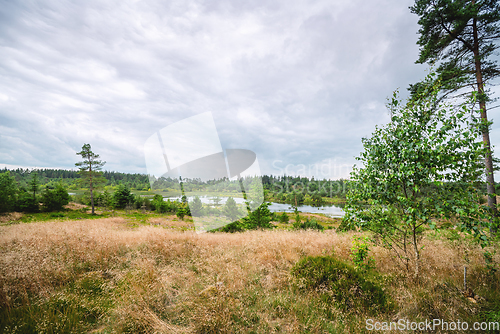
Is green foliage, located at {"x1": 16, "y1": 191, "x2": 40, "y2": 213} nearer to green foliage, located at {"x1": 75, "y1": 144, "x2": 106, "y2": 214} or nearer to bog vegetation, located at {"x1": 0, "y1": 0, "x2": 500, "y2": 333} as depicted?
green foliage, located at {"x1": 75, "y1": 144, "x2": 106, "y2": 214}

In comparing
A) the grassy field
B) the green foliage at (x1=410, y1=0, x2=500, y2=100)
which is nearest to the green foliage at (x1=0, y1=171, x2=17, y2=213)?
the grassy field

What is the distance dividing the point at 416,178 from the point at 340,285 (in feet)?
10.6

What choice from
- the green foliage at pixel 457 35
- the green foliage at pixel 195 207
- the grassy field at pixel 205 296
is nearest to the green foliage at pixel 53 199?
the grassy field at pixel 205 296

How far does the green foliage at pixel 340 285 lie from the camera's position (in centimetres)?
368

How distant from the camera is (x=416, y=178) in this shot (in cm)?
456

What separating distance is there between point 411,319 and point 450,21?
46.4ft

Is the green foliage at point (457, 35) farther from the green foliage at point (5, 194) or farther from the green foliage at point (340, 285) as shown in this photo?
the green foliage at point (5, 194)

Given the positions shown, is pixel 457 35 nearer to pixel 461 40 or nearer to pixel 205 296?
pixel 461 40

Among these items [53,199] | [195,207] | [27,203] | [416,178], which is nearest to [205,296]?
[195,207]

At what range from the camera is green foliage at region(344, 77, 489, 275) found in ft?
13.5

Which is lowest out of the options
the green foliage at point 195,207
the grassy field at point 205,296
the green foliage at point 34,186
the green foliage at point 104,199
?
the green foliage at point 104,199

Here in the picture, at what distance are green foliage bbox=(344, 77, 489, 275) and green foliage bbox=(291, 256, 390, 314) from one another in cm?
133

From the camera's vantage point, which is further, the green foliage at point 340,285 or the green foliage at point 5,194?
the green foliage at point 5,194

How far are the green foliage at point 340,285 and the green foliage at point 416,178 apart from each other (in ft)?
4.35
